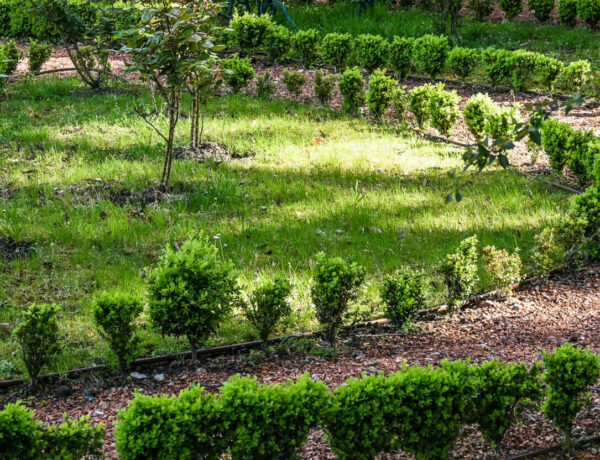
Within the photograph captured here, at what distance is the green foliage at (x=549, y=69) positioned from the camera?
32.8ft

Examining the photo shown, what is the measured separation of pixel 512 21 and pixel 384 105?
20.9ft

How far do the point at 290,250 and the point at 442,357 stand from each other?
1909 millimetres

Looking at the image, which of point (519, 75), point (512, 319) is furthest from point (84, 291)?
point (519, 75)

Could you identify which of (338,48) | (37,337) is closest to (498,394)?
(37,337)

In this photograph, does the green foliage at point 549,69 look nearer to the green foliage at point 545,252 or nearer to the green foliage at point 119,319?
the green foliage at point 545,252

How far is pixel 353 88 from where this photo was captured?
9758 millimetres

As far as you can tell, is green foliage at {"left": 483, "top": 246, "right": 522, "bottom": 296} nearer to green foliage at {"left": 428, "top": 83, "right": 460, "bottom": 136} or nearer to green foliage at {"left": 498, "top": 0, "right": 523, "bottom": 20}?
green foliage at {"left": 428, "top": 83, "right": 460, "bottom": 136}

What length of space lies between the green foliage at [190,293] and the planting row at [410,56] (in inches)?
289

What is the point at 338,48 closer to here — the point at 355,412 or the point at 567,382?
the point at 567,382

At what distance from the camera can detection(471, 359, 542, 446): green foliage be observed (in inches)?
136

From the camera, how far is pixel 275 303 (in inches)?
182

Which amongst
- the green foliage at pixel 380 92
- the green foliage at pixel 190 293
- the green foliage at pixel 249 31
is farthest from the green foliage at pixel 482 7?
the green foliage at pixel 190 293

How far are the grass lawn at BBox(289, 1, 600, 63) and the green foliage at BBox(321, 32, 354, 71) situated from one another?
6.01 feet

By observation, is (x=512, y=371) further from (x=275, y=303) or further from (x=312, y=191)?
(x=312, y=191)
